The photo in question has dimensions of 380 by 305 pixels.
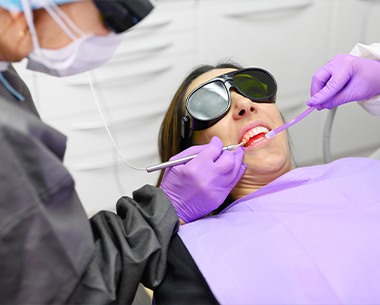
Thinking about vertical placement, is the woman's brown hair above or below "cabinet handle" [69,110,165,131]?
above

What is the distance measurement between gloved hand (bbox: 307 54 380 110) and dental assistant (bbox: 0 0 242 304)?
2.12 feet

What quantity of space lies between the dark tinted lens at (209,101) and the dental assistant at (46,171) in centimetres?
52

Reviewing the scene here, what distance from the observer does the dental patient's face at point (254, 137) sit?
149 cm

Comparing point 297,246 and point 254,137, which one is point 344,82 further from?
point 297,246

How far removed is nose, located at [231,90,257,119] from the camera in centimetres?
151

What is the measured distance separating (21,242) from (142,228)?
0.30 m

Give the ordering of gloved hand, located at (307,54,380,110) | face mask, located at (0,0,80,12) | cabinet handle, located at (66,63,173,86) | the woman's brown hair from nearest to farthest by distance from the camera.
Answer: face mask, located at (0,0,80,12), gloved hand, located at (307,54,380,110), the woman's brown hair, cabinet handle, located at (66,63,173,86)

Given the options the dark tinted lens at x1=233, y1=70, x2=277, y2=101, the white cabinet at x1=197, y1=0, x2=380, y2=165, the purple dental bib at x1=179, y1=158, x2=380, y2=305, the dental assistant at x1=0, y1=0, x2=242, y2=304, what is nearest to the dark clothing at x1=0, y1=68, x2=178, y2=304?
the dental assistant at x1=0, y1=0, x2=242, y2=304

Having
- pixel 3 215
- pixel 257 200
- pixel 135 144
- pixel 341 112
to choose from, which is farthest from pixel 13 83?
pixel 341 112

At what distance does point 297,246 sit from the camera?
120cm

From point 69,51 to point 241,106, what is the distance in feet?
2.16

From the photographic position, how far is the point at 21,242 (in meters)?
0.91

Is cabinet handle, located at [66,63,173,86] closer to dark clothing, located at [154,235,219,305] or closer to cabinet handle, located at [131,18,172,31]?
cabinet handle, located at [131,18,172,31]

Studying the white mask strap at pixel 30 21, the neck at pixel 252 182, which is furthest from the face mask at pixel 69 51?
the neck at pixel 252 182
